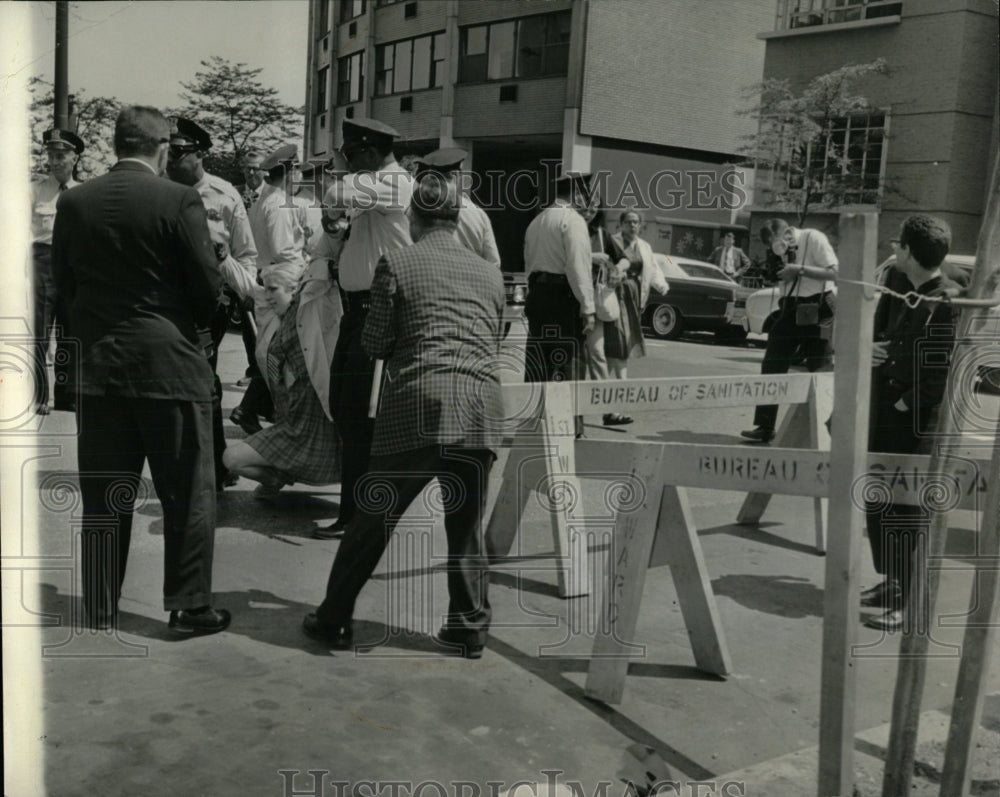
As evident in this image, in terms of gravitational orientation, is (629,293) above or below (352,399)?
above

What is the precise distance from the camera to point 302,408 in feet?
18.1

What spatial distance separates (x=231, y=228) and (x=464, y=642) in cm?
203

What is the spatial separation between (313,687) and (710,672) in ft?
4.49

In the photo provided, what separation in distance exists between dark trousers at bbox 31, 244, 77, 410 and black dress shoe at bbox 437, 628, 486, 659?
1551 mm

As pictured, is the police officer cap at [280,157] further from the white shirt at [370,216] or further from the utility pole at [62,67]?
the utility pole at [62,67]

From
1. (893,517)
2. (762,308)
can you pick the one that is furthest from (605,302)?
(893,517)

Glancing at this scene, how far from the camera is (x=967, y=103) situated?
397cm

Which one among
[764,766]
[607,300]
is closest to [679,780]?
[764,766]

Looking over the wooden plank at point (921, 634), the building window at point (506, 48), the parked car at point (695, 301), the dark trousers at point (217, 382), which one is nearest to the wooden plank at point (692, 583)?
the wooden plank at point (921, 634)

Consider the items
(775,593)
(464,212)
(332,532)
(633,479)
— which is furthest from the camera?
(332,532)

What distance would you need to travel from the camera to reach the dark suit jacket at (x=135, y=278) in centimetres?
375

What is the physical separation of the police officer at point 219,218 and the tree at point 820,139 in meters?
1.92

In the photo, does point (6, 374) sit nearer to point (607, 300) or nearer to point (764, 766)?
point (764, 766)

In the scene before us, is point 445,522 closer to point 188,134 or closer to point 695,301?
point 188,134
